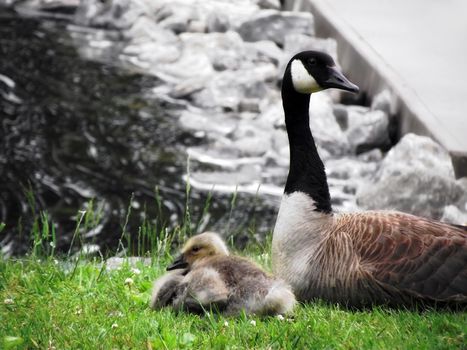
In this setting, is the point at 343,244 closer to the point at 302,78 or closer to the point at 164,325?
the point at 302,78

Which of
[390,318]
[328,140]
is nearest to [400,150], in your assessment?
[328,140]

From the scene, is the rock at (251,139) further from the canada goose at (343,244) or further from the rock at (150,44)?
the canada goose at (343,244)

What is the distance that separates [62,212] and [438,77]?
5.58 m

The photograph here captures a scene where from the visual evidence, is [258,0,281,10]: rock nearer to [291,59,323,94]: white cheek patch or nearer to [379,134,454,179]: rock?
[379,134,454,179]: rock

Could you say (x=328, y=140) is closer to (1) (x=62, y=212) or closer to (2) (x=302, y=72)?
(1) (x=62, y=212)

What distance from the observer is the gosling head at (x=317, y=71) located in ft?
18.4

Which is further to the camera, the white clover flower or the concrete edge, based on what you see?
the concrete edge

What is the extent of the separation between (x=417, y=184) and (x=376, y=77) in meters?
3.07

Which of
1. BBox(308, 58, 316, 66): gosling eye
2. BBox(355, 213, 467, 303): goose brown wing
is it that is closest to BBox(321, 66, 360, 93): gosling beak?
BBox(308, 58, 316, 66): gosling eye

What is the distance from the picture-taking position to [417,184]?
367 inches

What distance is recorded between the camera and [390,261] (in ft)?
16.7

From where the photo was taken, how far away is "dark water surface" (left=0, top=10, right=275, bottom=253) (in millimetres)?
9195

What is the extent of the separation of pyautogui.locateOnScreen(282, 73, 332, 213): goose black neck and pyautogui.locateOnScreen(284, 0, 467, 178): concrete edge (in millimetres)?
4063

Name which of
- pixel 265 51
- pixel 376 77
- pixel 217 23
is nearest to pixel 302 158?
pixel 376 77
